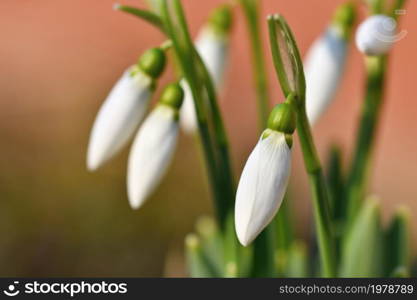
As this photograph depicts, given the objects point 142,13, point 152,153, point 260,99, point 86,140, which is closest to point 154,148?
point 152,153

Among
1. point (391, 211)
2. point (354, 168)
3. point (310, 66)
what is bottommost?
point (391, 211)

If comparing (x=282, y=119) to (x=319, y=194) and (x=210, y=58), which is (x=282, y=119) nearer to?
(x=319, y=194)

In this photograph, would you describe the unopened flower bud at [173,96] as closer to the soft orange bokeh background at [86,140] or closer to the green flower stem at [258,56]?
the green flower stem at [258,56]

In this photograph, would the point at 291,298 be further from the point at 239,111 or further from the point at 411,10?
the point at 411,10

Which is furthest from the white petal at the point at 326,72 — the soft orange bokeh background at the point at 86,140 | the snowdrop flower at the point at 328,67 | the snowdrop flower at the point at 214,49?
the soft orange bokeh background at the point at 86,140

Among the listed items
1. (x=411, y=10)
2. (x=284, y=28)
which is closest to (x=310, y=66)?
(x=284, y=28)

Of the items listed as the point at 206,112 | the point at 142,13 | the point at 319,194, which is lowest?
the point at 319,194
